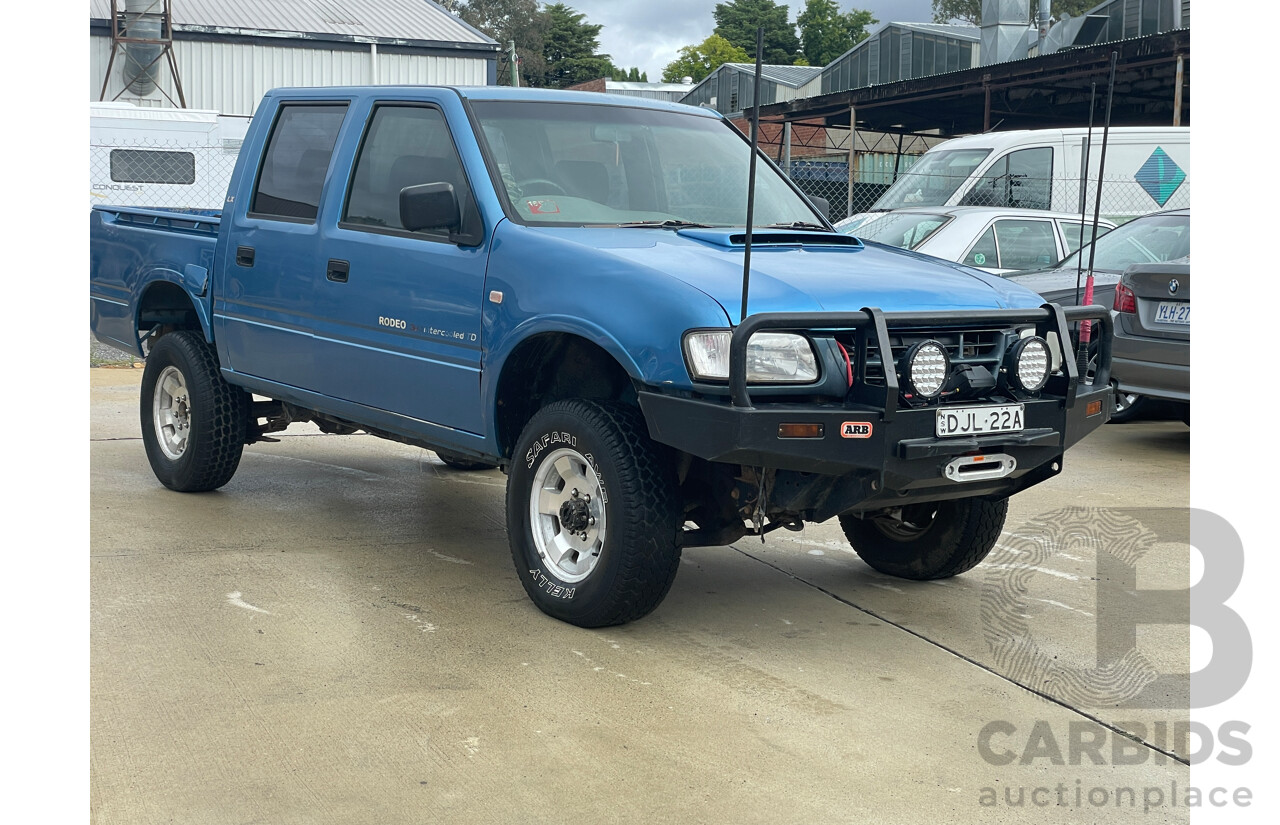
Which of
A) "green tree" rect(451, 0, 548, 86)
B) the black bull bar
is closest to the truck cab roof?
the black bull bar

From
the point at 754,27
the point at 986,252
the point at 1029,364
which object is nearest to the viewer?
the point at 1029,364

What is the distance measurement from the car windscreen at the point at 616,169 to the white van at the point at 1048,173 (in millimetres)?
7627

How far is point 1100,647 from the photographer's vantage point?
4738 mm

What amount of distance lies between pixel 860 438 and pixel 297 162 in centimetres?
338

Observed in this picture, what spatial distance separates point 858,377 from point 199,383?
3.84 metres

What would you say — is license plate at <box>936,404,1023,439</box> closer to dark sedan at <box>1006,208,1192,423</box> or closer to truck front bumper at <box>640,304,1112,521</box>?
truck front bumper at <box>640,304,1112,521</box>

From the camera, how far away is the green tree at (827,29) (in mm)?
96875

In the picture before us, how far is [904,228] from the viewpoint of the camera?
11992 mm

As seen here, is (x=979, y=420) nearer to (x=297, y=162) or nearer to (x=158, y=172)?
(x=297, y=162)

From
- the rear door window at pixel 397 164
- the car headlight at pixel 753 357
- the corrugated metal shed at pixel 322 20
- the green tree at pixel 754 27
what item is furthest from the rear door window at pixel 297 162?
the green tree at pixel 754 27

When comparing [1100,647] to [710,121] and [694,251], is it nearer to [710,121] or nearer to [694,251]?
[694,251]

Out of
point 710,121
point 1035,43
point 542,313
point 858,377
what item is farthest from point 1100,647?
point 1035,43

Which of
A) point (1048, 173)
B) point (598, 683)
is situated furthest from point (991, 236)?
point (598, 683)

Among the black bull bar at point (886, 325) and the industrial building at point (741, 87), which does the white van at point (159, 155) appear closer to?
the black bull bar at point (886, 325)
